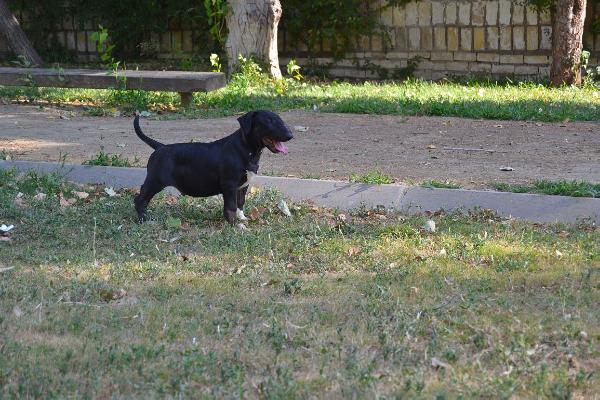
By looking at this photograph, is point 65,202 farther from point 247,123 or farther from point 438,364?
point 438,364

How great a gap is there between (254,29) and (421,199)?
29.1ft

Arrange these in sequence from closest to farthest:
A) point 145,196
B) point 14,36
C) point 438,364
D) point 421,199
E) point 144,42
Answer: point 438,364
point 145,196
point 421,199
point 14,36
point 144,42

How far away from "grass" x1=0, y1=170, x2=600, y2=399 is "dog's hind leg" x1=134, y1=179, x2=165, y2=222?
0.16 meters

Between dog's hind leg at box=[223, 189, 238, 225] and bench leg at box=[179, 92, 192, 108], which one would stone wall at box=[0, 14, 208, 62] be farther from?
dog's hind leg at box=[223, 189, 238, 225]

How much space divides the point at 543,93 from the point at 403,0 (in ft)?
14.9

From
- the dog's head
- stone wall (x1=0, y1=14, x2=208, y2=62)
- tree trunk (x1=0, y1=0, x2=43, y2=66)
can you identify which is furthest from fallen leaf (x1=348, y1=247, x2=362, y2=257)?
tree trunk (x1=0, y1=0, x2=43, y2=66)

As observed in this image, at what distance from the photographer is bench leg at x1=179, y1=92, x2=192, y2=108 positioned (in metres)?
13.9

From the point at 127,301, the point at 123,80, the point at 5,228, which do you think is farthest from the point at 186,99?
the point at 127,301

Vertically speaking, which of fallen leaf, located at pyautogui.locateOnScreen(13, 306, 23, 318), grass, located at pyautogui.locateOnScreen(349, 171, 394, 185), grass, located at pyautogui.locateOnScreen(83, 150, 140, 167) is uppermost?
grass, located at pyautogui.locateOnScreen(83, 150, 140, 167)

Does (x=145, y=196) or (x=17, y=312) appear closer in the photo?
(x=17, y=312)

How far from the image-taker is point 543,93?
570 inches

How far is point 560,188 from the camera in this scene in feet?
26.4

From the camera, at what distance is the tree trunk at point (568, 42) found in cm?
1547

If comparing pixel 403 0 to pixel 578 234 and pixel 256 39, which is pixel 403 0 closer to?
pixel 256 39
